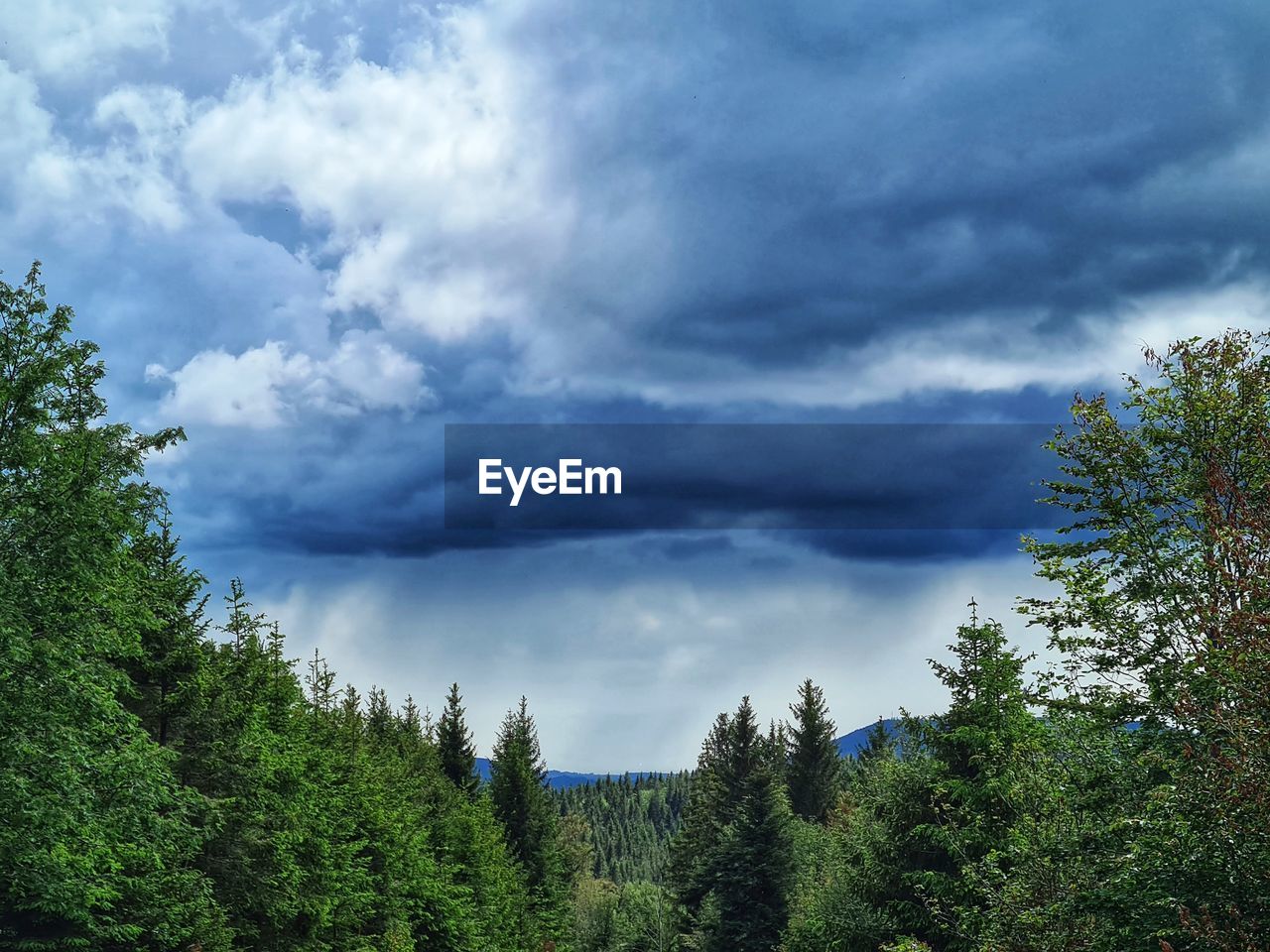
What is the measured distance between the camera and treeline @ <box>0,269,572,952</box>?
68.9ft

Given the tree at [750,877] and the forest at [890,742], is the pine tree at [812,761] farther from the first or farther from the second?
the forest at [890,742]

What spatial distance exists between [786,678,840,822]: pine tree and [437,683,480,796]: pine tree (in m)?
26.2

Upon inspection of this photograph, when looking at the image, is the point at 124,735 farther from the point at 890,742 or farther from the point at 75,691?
the point at 890,742

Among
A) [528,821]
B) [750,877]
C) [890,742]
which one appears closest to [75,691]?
[890,742]

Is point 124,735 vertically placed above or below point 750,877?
above

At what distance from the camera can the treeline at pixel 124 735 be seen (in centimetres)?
2100

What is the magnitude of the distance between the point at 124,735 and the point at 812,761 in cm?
6583

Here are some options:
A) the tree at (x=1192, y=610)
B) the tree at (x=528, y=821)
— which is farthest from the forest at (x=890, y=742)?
the tree at (x=528, y=821)

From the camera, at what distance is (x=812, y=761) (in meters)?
82.5

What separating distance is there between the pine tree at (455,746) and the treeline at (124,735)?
32.9 meters

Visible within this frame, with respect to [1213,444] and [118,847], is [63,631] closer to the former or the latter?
[118,847]

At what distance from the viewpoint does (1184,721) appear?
15.9m

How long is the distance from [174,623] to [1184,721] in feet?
71.3

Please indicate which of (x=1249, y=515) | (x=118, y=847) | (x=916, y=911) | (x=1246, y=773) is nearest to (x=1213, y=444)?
(x=1249, y=515)
